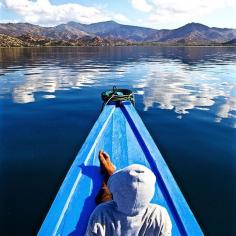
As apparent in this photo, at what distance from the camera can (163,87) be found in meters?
21.1

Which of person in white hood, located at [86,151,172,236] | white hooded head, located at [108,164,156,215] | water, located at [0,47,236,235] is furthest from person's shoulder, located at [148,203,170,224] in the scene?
water, located at [0,47,236,235]

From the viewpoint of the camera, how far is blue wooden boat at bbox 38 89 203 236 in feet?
16.5

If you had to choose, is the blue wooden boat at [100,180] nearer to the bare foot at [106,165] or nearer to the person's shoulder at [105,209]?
the bare foot at [106,165]

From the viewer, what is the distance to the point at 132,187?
9.41 feet

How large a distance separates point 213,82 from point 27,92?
45.0 ft

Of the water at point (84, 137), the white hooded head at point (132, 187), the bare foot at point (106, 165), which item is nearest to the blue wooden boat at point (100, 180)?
the bare foot at point (106, 165)

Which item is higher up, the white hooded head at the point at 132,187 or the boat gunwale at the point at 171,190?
the white hooded head at the point at 132,187

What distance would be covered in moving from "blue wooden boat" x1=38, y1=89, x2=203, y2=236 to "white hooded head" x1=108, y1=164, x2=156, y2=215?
7.35 ft

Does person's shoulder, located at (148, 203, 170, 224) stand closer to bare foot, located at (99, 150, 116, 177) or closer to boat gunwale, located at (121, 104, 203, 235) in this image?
boat gunwale, located at (121, 104, 203, 235)

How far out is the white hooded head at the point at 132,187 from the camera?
2875 millimetres

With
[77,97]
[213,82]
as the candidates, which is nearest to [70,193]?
[77,97]

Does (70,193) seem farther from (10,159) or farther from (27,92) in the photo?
(27,92)

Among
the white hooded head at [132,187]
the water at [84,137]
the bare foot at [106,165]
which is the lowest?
the water at [84,137]

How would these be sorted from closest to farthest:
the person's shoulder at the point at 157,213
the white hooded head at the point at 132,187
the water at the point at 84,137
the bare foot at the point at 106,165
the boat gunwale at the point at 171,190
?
1. the white hooded head at the point at 132,187
2. the person's shoulder at the point at 157,213
3. the boat gunwale at the point at 171,190
4. the bare foot at the point at 106,165
5. the water at the point at 84,137
